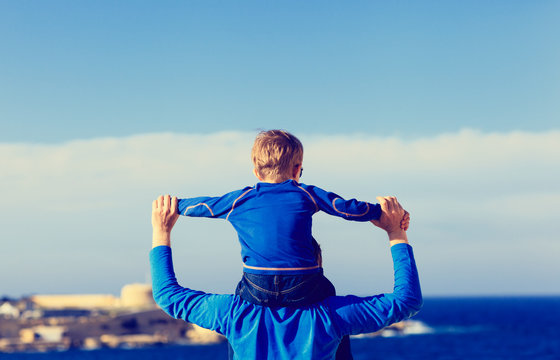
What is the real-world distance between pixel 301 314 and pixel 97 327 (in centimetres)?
8822

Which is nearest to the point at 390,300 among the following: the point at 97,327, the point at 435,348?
the point at 97,327

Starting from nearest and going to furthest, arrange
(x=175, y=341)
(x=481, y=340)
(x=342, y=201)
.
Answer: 1. (x=342, y=201)
2. (x=175, y=341)
3. (x=481, y=340)

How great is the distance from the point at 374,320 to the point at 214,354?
90148mm

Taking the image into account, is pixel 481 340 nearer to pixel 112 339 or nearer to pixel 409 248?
pixel 112 339

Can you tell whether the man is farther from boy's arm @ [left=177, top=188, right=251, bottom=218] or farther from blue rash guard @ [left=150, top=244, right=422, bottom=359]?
boy's arm @ [left=177, top=188, right=251, bottom=218]

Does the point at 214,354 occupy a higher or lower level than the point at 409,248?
lower

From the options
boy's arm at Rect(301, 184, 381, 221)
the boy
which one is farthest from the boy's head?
boy's arm at Rect(301, 184, 381, 221)

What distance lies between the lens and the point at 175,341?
94.8m

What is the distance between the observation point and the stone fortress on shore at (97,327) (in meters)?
85.5

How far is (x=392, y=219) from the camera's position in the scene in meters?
3.03

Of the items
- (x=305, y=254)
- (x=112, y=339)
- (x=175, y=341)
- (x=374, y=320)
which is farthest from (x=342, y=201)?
(x=175, y=341)

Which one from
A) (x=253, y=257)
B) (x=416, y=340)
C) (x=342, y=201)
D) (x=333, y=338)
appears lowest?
(x=416, y=340)

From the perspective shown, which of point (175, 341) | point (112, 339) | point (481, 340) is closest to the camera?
point (112, 339)

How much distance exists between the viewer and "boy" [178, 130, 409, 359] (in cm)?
288
